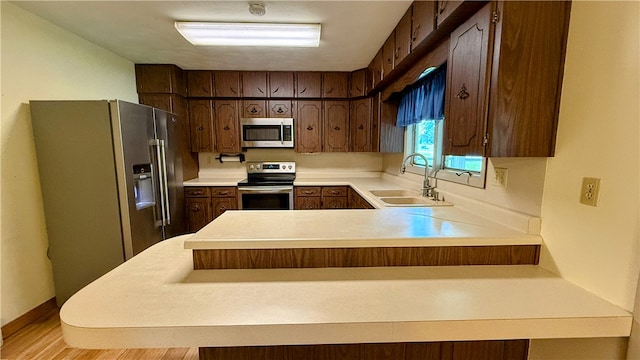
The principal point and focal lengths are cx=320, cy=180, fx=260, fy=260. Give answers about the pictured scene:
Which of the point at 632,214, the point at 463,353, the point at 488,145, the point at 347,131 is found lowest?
the point at 463,353

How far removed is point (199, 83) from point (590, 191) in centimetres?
382

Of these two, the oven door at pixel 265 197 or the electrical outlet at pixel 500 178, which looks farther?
the oven door at pixel 265 197

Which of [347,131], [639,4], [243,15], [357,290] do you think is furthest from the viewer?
[347,131]

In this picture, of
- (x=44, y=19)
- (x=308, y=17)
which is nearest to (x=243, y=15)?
(x=308, y=17)

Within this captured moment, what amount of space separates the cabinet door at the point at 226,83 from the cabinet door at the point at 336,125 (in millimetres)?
1195

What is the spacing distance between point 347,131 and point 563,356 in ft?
9.94

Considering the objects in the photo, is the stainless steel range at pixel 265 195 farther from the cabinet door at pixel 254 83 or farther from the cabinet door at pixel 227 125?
the cabinet door at pixel 254 83

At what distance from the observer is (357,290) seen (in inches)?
39.4

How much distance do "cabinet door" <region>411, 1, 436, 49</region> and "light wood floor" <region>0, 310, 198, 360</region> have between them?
2.51m

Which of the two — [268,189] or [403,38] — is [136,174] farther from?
[403,38]

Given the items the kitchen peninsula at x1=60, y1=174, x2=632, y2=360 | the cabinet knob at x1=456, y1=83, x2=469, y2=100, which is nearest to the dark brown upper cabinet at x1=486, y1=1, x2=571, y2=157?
the cabinet knob at x1=456, y1=83, x2=469, y2=100

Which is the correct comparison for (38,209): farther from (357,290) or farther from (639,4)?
(639,4)

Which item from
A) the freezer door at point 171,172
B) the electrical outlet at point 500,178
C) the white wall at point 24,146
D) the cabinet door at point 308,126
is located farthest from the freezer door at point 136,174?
the electrical outlet at point 500,178

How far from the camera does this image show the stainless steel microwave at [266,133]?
3533 millimetres
